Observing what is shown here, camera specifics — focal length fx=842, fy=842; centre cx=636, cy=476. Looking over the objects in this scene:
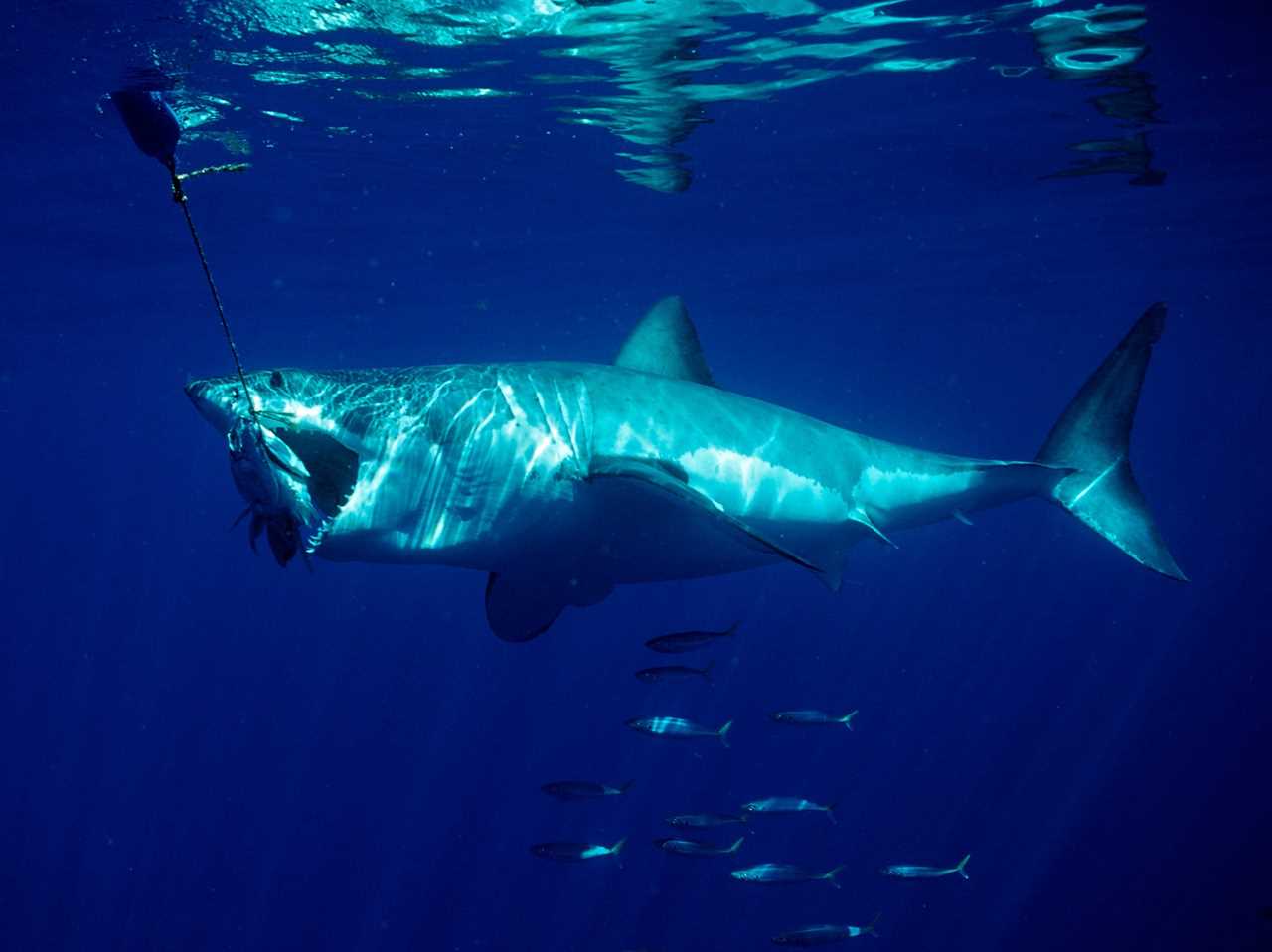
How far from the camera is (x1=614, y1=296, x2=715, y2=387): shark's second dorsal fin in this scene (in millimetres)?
6918

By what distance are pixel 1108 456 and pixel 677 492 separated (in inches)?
203

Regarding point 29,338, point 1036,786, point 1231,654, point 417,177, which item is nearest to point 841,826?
point 1036,786

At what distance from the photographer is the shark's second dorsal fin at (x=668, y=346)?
22.7 feet

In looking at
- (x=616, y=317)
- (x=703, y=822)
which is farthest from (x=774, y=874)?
(x=616, y=317)

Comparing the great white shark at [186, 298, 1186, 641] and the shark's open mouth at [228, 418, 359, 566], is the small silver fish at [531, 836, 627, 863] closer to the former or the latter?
the great white shark at [186, 298, 1186, 641]

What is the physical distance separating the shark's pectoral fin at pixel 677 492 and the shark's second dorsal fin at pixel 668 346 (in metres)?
2.13

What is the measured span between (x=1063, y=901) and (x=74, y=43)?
2913 centimetres

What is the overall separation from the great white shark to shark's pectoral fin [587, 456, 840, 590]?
16mm

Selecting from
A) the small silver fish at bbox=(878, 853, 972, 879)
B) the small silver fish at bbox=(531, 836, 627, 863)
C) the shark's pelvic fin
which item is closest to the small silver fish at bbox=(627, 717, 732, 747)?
the small silver fish at bbox=(531, 836, 627, 863)

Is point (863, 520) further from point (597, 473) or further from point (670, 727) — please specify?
point (670, 727)

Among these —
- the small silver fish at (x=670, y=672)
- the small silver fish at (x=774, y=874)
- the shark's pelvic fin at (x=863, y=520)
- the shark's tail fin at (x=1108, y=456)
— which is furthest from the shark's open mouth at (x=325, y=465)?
the small silver fish at (x=774, y=874)

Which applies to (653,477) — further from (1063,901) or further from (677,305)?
(1063,901)

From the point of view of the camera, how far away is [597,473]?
455 cm

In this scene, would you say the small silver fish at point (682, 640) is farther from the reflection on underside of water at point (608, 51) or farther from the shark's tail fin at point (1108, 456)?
the reflection on underside of water at point (608, 51)
